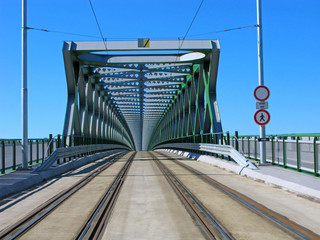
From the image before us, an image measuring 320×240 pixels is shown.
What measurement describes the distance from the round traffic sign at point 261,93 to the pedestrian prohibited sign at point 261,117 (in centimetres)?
48

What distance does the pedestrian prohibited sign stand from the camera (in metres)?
12.6

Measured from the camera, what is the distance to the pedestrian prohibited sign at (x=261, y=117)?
12.6 m

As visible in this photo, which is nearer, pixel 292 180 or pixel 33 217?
pixel 33 217

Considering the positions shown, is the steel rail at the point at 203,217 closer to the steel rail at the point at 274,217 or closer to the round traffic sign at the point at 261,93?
the steel rail at the point at 274,217

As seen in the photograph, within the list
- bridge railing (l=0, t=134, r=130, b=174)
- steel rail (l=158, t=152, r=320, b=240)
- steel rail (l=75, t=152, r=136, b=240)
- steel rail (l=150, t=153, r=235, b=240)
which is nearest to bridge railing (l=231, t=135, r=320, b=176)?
steel rail (l=158, t=152, r=320, b=240)

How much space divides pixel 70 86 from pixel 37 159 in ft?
22.4

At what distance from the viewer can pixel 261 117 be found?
12625 millimetres

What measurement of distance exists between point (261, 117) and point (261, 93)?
89 cm

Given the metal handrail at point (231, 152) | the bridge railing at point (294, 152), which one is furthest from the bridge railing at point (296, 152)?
the metal handrail at point (231, 152)

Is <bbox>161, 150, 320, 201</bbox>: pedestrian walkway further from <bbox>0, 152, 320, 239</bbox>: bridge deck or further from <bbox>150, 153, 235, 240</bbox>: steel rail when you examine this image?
<bbox>150, 153, 235, 240</bbox>: steel rail

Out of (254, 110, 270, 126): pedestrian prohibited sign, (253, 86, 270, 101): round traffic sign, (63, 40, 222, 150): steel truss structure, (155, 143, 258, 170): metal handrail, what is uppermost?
(63, 40, 222, 150): steel truss structure

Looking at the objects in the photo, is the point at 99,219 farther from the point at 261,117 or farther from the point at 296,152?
the point at 261,117

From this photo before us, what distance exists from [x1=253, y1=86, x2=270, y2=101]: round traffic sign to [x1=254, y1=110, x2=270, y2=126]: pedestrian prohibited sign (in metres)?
0.48

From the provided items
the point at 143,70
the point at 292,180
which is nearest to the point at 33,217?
the point at 292,180
